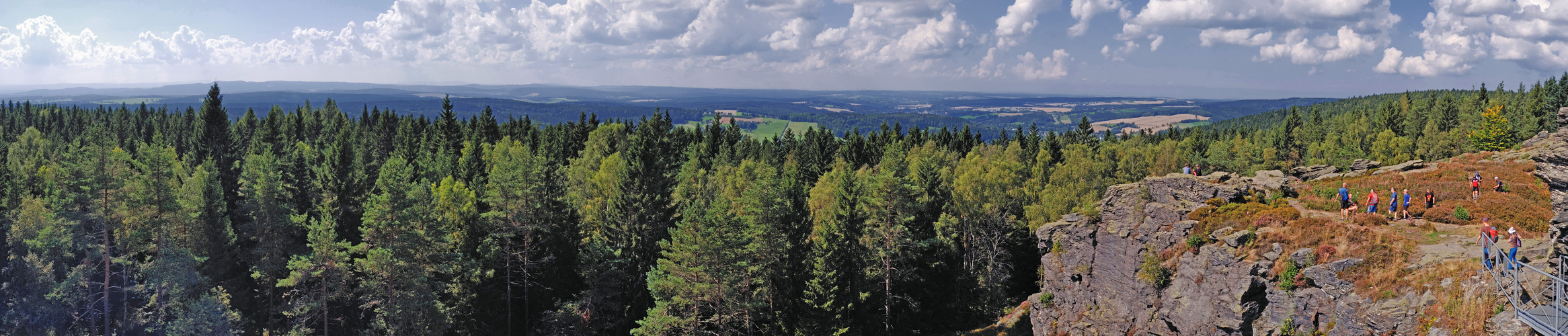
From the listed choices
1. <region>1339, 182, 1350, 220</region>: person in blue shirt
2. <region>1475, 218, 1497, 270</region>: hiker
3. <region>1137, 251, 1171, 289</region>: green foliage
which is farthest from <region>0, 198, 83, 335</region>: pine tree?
<region>1339, 182, 1350, 220</region>: person in blue shirt

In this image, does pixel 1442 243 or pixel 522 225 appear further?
pixel 522 225

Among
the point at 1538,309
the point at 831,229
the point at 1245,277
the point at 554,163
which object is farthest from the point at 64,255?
the point at 1538,309

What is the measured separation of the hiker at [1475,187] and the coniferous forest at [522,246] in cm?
1384

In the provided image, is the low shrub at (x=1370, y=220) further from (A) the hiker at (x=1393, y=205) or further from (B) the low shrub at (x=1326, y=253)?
(B) the low shrub at (x=1326, y=253)

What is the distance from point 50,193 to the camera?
45938mm

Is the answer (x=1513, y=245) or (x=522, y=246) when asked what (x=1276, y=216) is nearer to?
(x=1513, y=245)

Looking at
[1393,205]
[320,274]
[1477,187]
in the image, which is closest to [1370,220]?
[1393,205]

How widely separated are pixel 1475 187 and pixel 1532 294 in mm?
14950

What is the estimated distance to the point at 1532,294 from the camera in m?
15.6

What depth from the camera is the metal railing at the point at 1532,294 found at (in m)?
14.2

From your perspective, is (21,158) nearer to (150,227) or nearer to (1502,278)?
(150,227)

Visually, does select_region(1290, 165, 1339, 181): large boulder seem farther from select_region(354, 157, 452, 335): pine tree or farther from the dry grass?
select_region(354, 157, 452, 335): pine tree

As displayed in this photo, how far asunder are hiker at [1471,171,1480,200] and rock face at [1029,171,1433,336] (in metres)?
6.40

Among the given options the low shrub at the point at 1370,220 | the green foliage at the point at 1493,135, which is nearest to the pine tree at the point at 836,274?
the low shrub at the point at 1370,220
